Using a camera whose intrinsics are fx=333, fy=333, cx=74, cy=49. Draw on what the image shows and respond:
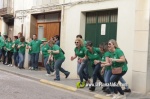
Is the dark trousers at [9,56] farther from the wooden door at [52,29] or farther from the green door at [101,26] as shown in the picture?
the green door at [101,26]

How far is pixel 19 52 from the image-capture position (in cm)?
1817

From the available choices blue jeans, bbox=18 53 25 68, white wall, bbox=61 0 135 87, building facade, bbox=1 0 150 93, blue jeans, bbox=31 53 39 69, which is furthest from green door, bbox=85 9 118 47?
blue jeans, bbox=18 53 25 68

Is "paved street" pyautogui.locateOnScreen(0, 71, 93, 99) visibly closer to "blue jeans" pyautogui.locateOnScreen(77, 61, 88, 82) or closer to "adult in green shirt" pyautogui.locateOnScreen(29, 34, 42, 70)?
"blue jeans" pyautogui.locateOnScreen(77, 61, 88, 82)

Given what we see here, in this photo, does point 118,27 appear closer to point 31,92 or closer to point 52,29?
point 31,92

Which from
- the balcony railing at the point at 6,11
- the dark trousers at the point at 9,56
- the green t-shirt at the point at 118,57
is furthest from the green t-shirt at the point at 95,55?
the balcony railing at the point at 6,11

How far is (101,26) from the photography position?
1354cm

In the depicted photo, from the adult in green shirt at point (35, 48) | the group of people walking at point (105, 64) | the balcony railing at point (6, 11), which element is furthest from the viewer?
the balcony railing at point (6, 11)

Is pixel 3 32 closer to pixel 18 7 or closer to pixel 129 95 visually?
pixel 18 7

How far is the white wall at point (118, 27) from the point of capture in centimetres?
1147

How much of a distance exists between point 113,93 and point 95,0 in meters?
4.61

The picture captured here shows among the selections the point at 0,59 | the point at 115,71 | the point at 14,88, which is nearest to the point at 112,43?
the point at 115,71

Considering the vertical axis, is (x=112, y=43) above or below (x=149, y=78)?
above

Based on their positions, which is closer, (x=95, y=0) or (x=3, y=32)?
(x=95, y=0)

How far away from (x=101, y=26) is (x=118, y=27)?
1593 millimetres
